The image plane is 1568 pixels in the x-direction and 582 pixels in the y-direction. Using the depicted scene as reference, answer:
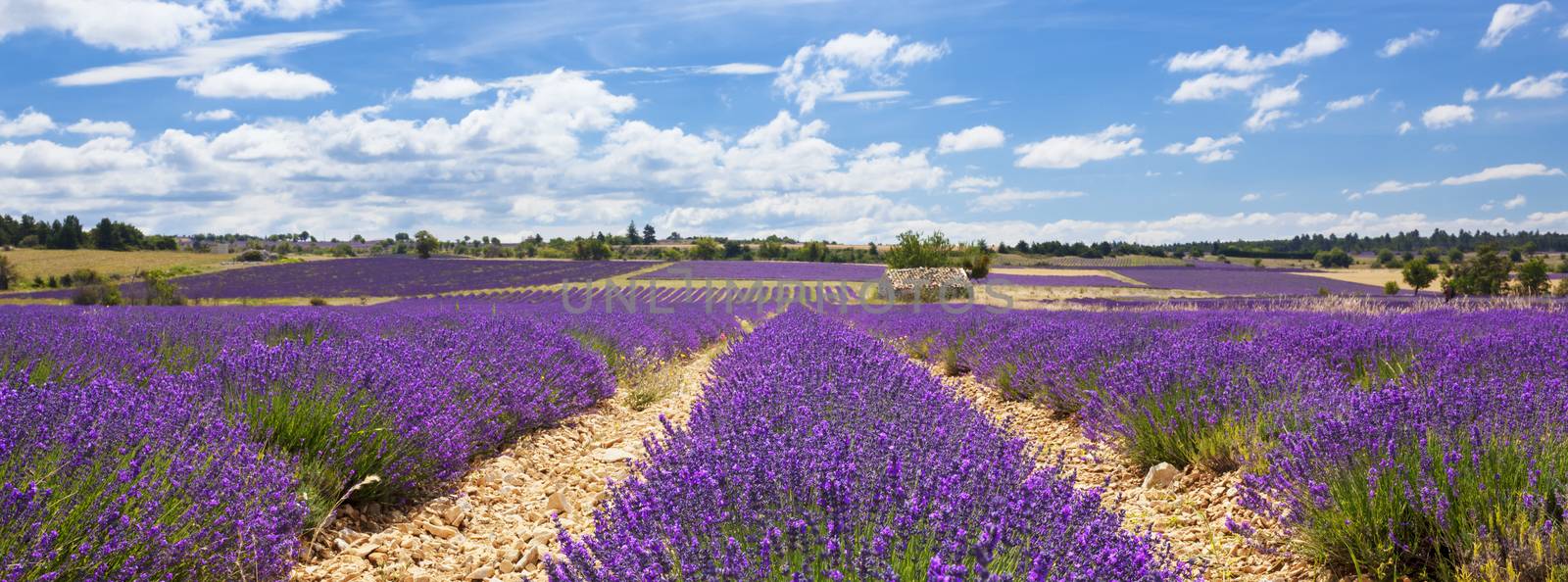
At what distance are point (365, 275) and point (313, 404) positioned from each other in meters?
31.9

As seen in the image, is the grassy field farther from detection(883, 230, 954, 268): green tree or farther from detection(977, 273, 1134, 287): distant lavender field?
detection(977, 273, 1134, 287): distant lavender field

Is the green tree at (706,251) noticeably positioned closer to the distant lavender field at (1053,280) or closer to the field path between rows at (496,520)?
the distant lavender field at (1053,280)

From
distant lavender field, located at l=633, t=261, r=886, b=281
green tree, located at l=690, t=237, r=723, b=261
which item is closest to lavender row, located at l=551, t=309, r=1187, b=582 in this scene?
distant lavender field, located at l=633, t=261, r=886, b=281

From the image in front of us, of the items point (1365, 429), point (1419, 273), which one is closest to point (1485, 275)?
point (1419, 273)

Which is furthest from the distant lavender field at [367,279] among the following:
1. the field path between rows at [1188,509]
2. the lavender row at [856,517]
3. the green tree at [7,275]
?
the lavender row at [856,517]

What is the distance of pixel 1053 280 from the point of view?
38.0m

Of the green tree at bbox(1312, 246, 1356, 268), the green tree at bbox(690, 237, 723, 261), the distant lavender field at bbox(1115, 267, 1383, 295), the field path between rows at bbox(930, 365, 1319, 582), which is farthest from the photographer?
the green tree at bbox(1312, 246, 1356, 268)

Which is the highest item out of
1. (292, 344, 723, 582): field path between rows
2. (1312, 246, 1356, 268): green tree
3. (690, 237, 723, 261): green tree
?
(690, 237, 723, 261): green tree

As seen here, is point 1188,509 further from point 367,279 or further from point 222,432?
point 367,279

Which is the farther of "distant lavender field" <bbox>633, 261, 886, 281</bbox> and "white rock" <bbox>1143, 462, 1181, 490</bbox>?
"distant lavender field" <bbox>633, 261, 886, 281</bbox>

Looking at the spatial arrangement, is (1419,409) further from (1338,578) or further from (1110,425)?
(1110,425)

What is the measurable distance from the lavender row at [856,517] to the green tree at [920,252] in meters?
26.7

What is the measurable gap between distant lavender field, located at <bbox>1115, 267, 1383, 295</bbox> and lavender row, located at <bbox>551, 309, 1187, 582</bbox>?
32.3 m

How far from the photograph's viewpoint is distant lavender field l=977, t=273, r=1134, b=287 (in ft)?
118
